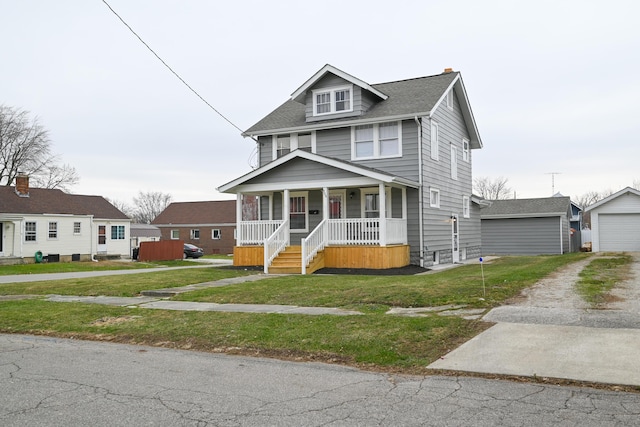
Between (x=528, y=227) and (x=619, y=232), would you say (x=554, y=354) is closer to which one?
(x=619, y=232)

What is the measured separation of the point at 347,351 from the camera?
306 inches

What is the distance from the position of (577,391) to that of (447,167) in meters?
19.6

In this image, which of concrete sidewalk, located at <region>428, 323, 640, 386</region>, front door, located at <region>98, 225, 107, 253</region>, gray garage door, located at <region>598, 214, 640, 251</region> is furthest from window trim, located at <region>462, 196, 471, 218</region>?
front door, located at <region>98, 225, 107, 253</region>

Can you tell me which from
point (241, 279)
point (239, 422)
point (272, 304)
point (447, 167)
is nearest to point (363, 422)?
point (239, 422)

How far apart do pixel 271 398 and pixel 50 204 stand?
38.0 m

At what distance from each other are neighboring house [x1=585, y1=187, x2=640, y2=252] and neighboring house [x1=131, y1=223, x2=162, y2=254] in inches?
1688

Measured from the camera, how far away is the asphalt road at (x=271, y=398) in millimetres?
5023

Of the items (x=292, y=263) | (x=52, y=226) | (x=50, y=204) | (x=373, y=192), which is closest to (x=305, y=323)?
(x=292, y=263)

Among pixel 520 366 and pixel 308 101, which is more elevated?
pixel 308 101

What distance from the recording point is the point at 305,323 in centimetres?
948

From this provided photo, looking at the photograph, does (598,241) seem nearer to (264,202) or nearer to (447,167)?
(447,167)

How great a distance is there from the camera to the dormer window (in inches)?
901

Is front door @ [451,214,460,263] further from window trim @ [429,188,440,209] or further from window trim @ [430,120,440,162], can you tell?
window trim @ [430,120,440,162]

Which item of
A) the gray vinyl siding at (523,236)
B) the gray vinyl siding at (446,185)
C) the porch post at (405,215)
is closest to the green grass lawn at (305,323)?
the porch post at (405,215)
